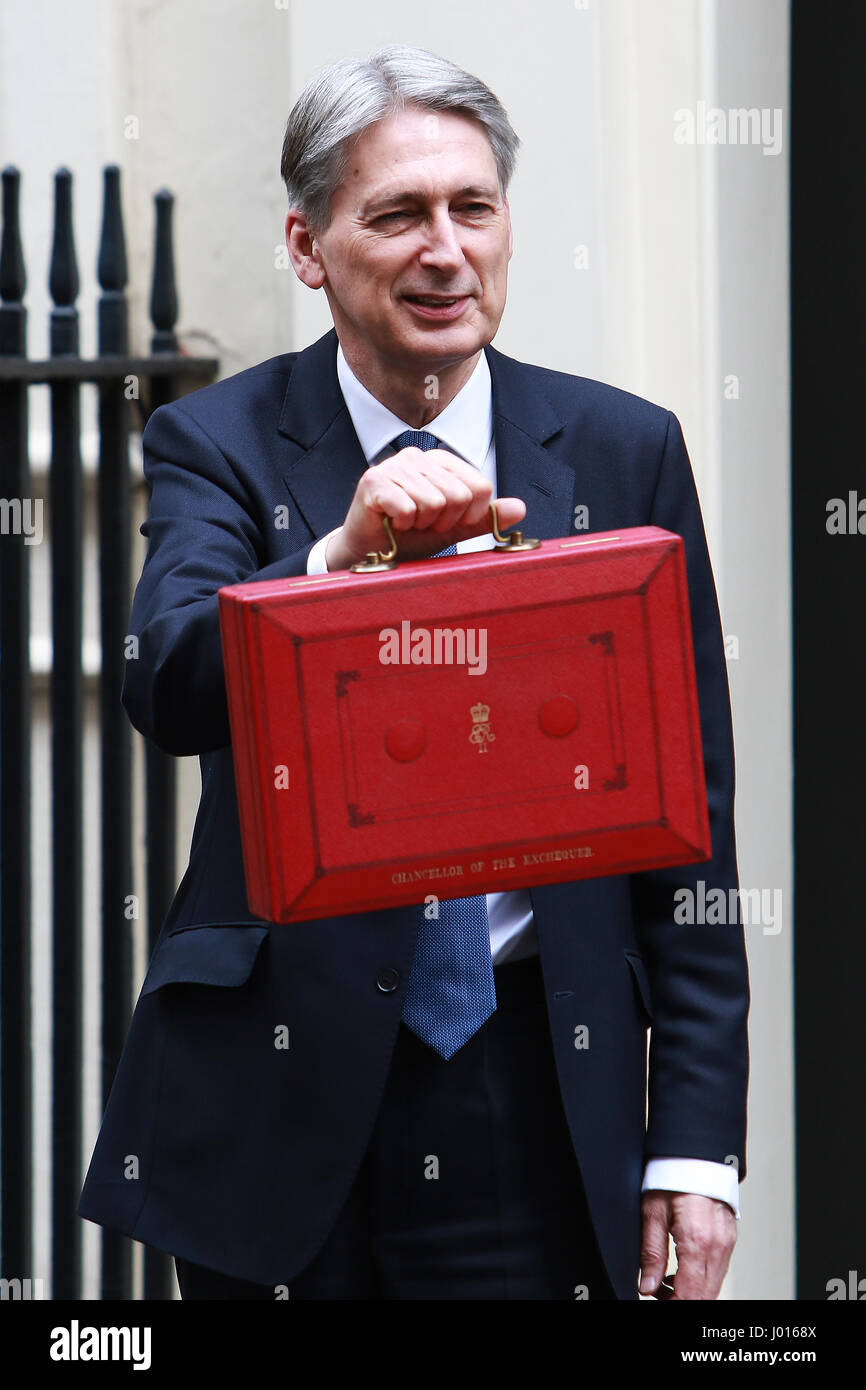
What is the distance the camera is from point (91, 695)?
4.41 m

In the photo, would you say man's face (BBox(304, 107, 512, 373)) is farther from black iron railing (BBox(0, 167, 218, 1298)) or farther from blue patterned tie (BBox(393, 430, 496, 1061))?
black iron railing (BBox(0, 167, 218, 1298))

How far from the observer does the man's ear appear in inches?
85.0

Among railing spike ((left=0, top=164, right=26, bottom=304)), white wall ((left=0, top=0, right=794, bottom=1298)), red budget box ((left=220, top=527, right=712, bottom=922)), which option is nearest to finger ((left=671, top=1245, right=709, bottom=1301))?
red budget box ((left=220, top=527, right=712, bottom=922))

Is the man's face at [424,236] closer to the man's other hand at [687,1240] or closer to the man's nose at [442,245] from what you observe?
the man's nose at [442,245]

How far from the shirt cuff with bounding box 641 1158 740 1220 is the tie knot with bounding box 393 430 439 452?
88 cm

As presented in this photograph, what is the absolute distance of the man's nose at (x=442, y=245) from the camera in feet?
6.55

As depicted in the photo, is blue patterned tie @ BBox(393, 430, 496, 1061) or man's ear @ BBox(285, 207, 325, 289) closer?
blue patterned tie @ BBox(393, 430, 496, 1061)

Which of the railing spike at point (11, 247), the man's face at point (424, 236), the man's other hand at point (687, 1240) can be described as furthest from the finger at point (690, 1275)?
the railing spike at point (11, 247)

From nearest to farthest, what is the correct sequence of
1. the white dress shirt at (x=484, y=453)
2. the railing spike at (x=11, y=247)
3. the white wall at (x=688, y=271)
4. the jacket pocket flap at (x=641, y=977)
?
1. the white dress shirt at (x=484, y=453)
2. the jacket pocket flap at (x=641, y=977)
3. the white wall at (x=688, y=271)
4. the railing spike at (x=11, y=247)

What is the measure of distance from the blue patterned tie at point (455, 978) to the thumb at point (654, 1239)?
0.35m

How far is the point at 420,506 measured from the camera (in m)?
1.70

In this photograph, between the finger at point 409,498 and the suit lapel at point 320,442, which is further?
the suit lapel at point 320,442

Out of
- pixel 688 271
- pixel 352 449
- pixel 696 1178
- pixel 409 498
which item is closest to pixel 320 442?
pixel 352 449
